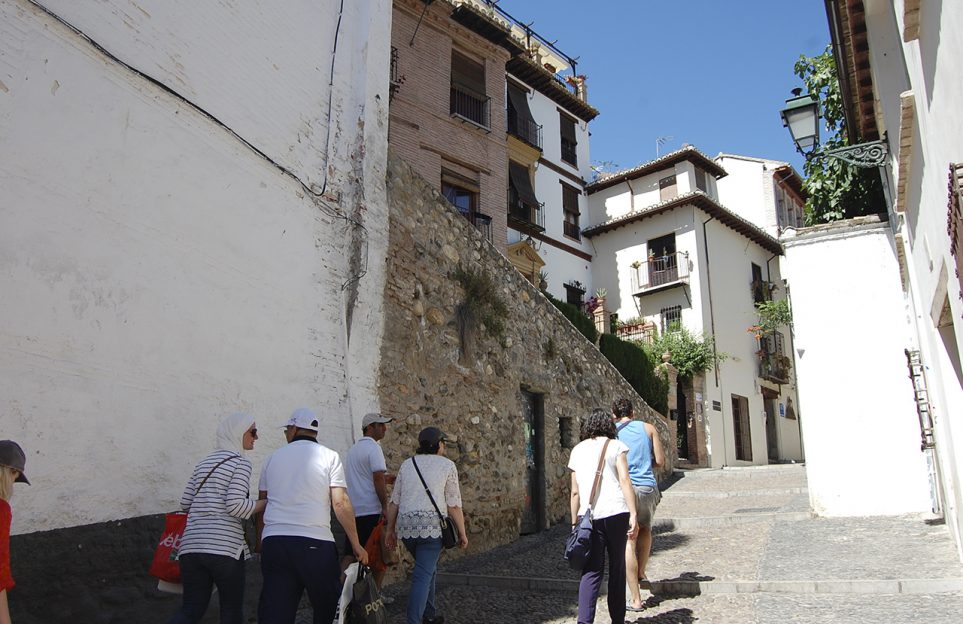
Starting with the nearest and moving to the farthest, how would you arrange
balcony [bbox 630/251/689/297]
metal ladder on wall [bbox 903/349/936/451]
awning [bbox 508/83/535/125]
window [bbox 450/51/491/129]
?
metal ladder on wall [bbox 903/349/936/451]
window [bbox 450/51/491/129]
awning [bbox 508/83/535/125]
balcony [bbox 630/251/689/297]

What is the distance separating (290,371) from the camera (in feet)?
20.6

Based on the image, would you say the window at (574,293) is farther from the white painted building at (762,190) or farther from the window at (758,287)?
the white painted building at (762,190)

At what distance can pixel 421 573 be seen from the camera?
4797mm

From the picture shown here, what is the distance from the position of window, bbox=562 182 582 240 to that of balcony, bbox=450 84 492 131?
6.14 meters

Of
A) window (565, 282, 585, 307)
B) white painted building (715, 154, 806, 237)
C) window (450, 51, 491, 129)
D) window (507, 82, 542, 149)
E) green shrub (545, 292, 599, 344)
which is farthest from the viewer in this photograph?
white painted building (715, 154, 806, 237)

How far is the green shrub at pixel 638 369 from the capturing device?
19016mm

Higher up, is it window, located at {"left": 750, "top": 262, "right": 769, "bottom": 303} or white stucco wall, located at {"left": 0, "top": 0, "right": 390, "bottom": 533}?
window, located at {"left": 750, "top": 262, "right": 769, "bottom": 303}

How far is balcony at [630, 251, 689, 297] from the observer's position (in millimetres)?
24078

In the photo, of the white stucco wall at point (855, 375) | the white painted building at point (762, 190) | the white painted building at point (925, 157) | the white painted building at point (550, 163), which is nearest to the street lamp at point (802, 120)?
the white painted building at point (925, 157)

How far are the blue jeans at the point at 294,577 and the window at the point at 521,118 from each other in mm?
18459

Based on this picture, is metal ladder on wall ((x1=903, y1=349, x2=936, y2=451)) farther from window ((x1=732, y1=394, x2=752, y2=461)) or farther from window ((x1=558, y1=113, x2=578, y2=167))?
window ((x1=558, y1=113, x2=578, y2=167))

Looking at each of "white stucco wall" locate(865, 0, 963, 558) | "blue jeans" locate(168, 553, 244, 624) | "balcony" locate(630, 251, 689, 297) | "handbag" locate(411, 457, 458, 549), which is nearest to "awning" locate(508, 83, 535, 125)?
"balcony" locate(630, 251, 689, 297)

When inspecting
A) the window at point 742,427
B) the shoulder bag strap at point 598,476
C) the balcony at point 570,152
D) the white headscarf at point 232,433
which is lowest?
the shoulder bag strap at point 598,476

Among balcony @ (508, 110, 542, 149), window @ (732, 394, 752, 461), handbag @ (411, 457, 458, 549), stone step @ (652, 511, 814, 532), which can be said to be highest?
balcony @ (508, 110, 542, 149)
